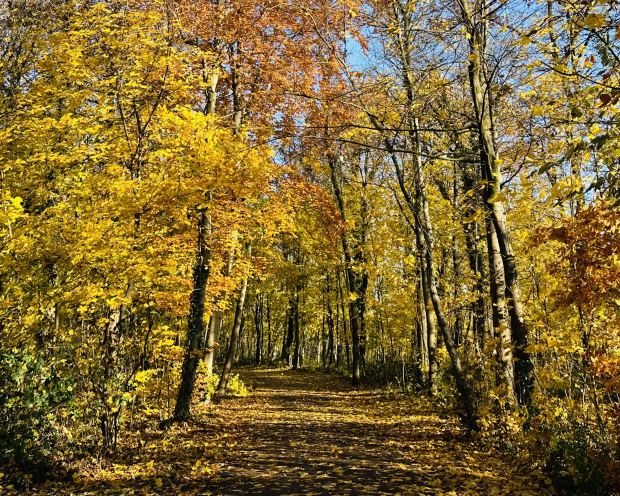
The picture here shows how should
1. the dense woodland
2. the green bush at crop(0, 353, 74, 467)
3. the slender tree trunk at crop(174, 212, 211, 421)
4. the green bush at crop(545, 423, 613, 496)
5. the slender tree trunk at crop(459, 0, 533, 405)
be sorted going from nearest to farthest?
the green bush at crop(545, 423, 613, 496) < the dense woodland < the green bush at crop(0, 353, 74, 467) < the slender tree trunk at crop(459, 0, 533, 405) < the slender tree trunk at crop(174, 212, 211, 421)

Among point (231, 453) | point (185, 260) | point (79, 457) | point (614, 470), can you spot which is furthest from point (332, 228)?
point (614, 470)

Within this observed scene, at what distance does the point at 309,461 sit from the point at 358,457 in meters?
0.78

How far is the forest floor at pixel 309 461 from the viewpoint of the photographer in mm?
5012

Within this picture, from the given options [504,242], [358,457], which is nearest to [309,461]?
[358,457]

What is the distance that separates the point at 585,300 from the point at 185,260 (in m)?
7.56

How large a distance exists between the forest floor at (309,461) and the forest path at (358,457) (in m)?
0.01

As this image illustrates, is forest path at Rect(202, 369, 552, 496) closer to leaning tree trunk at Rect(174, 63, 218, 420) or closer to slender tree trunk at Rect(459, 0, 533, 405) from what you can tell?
slender tree trunk at Rect(459, 0, 533, 405)

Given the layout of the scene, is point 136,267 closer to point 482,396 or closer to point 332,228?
point 482,396

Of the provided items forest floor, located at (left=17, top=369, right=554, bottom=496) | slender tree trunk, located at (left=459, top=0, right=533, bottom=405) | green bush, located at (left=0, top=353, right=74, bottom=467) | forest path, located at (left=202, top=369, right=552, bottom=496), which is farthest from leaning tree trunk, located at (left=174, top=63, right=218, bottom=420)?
slender tree trunk, located at (left=459, top=0, right=533, bottom=405)

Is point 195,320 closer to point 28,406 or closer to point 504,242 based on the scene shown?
point 28,406

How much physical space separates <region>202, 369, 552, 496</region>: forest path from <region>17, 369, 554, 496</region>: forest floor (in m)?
0.01

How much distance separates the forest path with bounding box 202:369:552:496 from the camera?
4984 mm

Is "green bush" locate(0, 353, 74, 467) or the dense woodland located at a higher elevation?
the dense woodland

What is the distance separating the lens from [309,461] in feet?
20.4
